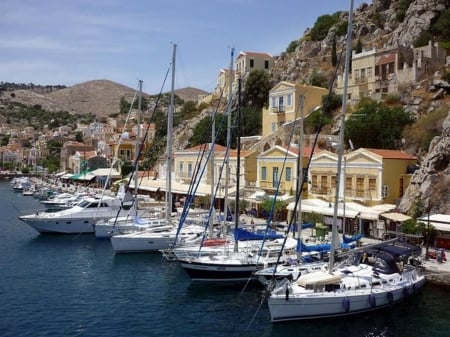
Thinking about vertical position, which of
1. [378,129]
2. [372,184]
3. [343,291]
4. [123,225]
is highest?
[378,129]

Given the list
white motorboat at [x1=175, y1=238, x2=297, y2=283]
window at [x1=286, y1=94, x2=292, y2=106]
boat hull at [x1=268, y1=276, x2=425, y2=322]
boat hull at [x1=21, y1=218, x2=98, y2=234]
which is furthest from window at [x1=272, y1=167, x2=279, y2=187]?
boat hull at [x1=268, y1=276, x2=425, y2=322]

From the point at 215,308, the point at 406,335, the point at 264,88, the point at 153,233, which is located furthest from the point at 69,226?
the point at 264,88

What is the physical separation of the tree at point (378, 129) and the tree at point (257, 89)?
32690mm

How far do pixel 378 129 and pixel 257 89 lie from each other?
35.9 meters

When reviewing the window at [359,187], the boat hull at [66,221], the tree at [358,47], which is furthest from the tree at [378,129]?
the tree at [358,47]

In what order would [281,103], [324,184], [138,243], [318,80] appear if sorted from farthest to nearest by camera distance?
[318,80] → [281,103] → [324,184] → [138,243]

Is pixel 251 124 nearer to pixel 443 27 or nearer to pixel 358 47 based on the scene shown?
pixel 358 47

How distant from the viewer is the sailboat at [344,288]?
1938 centimetres

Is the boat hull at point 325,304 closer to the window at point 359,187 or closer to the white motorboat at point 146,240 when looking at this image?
the white motorboat at point 146,240

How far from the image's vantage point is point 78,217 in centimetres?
4009

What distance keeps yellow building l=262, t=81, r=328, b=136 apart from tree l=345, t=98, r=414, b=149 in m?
11.2

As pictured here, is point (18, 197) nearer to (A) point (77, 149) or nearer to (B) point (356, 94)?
(A) point (77, 149)

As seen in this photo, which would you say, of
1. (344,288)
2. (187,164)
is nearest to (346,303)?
(344,288)

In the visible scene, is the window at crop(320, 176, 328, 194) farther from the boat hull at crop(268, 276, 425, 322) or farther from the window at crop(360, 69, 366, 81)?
the window at crop(360, 69, 366, 81)
